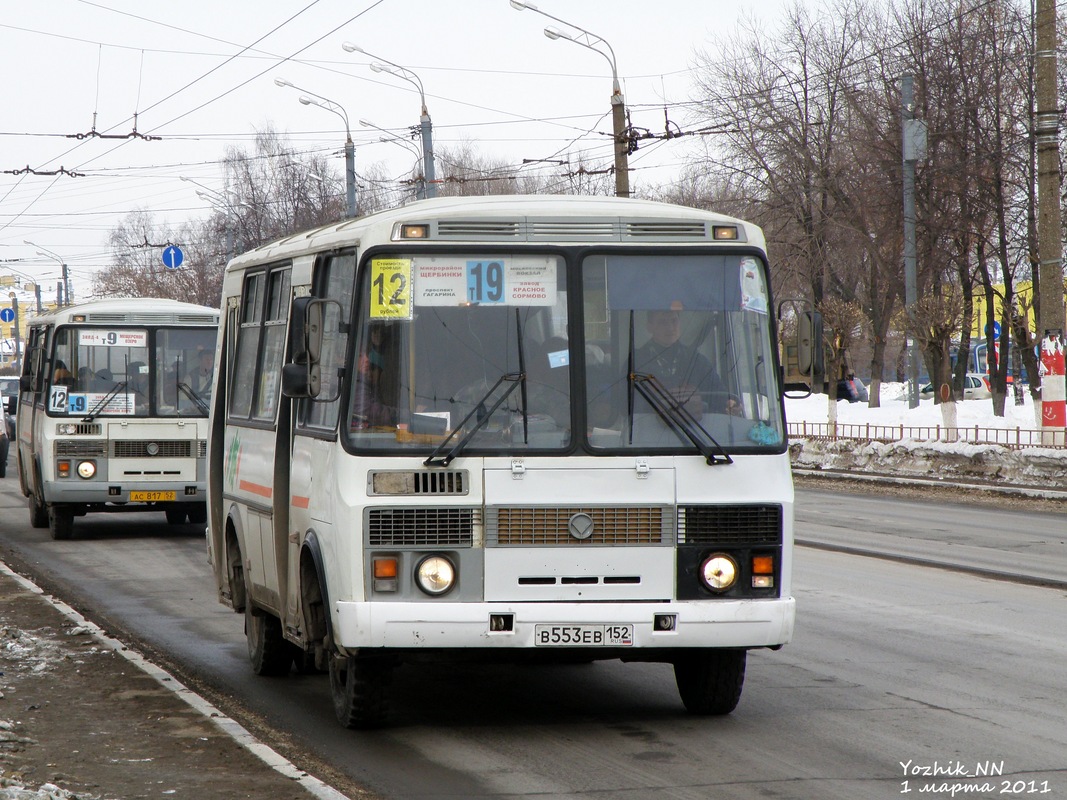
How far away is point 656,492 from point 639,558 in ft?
0.99

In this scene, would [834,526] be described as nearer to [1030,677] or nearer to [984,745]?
[1030,677]

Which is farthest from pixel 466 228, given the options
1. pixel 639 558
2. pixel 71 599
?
pixel 71 599

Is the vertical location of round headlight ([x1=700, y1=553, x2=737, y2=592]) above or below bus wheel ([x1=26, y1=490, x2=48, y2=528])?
above

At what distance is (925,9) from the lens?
41.3 meters

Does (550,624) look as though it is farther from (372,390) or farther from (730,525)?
(372,390)

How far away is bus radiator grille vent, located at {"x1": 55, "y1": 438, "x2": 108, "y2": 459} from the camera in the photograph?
17141 millimetres

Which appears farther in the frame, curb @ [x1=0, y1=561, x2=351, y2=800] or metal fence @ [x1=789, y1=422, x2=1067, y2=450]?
metal fence @ [x1=789, y1=422, x2=1067, y2=450]

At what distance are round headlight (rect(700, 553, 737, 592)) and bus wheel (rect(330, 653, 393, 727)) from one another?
1.48m

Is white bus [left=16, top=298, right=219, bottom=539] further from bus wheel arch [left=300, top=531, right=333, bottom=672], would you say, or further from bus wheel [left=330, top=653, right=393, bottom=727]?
bus wheel [left=330, top=653, right=393, bottom=727]

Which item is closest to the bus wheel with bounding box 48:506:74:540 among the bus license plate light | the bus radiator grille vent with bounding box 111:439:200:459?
the bus radiator grille vent with bounding box 111:439:200:459

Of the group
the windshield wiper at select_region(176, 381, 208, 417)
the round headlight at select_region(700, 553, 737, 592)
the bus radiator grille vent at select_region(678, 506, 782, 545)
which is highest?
the windshield wiper at select_region(176, 381, 208, 417)

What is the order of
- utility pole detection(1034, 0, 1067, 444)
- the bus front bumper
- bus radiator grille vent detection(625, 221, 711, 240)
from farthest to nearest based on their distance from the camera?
utility pole detection(1034, 0, 1067, 444) → bus radiator grille vent detection(625, 221, 711, 240) → the bus front bumper

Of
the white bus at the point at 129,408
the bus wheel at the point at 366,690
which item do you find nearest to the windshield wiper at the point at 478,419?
→ the bus wheel at the point at 366,690

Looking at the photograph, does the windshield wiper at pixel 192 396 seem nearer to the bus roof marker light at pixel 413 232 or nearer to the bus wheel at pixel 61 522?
the bus wheel at pixel 61 522
